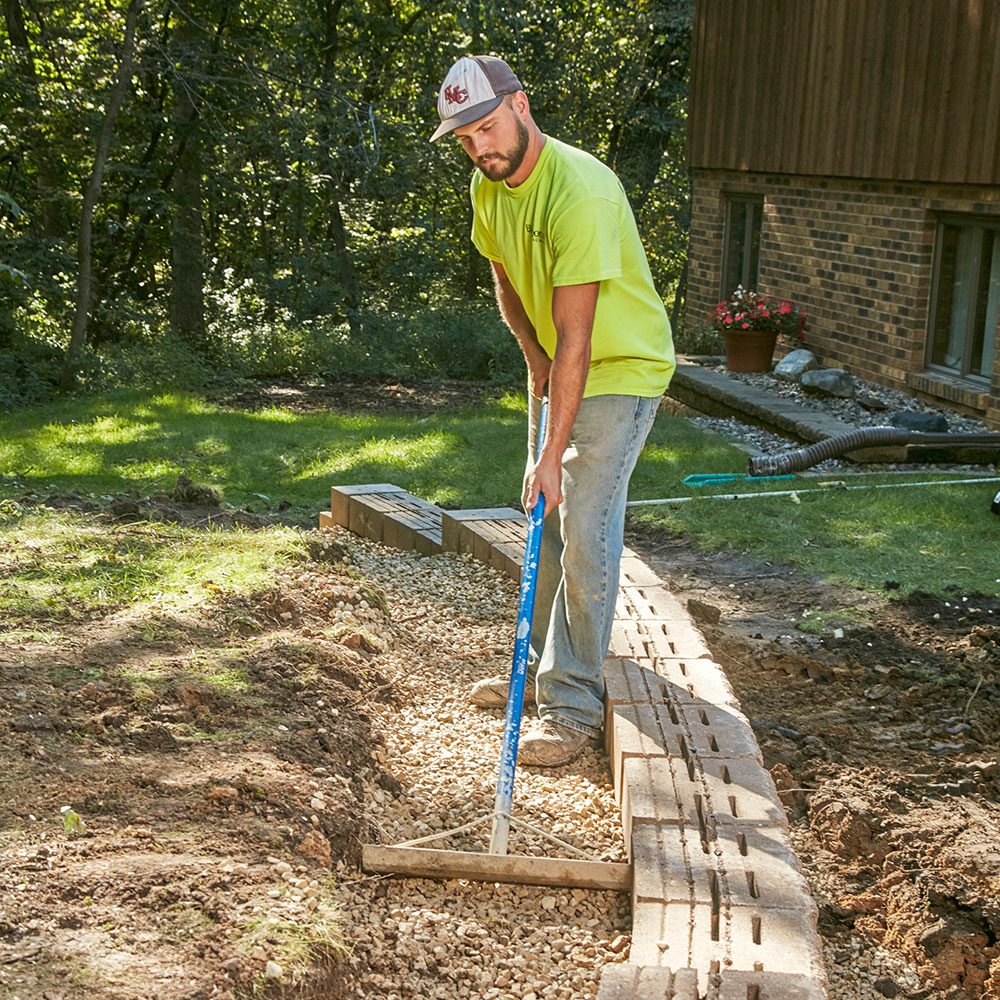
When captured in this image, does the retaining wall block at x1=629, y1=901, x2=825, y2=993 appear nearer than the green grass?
Yes

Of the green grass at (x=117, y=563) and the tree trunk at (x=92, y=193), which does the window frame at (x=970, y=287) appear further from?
the tree trunk at (x=92, y=193)

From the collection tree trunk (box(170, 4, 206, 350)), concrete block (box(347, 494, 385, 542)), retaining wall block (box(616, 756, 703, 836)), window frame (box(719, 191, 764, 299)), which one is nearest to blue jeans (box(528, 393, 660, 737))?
retaining wall block (box(616, 756, 703, 836))

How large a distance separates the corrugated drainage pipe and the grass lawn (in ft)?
0.94

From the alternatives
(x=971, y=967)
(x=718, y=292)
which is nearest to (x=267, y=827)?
(x=971, y=967)

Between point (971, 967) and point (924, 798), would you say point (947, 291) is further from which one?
point (971, 967)

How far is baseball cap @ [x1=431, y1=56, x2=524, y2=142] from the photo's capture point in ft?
11.5

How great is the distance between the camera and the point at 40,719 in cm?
358

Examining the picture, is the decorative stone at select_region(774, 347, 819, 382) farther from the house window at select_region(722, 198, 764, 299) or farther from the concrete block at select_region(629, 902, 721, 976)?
the concrete block at select_region(629, 902, 721, 976)

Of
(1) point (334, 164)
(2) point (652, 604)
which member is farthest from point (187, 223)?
(2) point (652, 604)

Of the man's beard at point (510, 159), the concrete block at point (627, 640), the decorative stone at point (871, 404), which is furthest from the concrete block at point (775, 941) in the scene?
the decorative stone at point (871, 404)

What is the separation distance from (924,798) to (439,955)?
1.84m

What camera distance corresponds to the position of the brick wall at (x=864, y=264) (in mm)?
11281

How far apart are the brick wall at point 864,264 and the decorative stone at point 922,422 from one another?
70cm

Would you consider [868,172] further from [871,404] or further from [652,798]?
[652,798]
